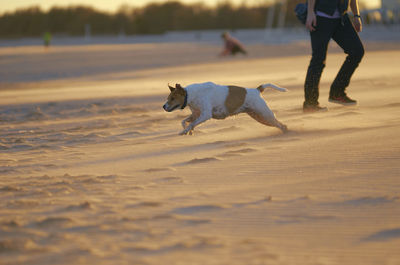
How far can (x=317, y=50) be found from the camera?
7391mm

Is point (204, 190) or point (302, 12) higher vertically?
point (302, 12)

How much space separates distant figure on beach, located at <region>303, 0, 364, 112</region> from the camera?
284 inches

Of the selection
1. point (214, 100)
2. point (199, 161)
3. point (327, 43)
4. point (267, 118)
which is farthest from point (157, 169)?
point (327, 43)

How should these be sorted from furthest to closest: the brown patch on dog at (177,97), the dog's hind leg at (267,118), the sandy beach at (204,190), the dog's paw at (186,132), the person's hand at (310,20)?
the person's hand at (310,20) → the dog's paw at (186,132) → the dog's hind leg at (267,118) → the brown patch on dog at (177,97) → the sandy beach at (204,190)

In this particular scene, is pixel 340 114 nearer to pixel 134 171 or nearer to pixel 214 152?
pixel 214 152

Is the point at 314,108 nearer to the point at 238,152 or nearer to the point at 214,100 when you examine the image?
the point at 214,100

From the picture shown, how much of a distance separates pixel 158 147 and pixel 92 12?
102876 millimetres

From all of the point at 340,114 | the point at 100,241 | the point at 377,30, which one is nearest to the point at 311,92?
the point at 340,114

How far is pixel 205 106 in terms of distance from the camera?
634 cm

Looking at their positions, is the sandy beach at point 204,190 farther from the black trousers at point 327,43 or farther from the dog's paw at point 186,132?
the black trousers at point 327,43

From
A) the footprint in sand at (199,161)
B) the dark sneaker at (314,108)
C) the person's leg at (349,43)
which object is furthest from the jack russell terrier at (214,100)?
the person's leg at (349,43)

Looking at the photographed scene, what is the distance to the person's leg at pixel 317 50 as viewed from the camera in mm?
7255

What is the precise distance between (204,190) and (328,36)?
344cm

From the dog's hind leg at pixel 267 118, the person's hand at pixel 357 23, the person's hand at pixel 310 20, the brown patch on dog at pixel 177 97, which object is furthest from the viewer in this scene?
the person's hand at pixel 357 23
